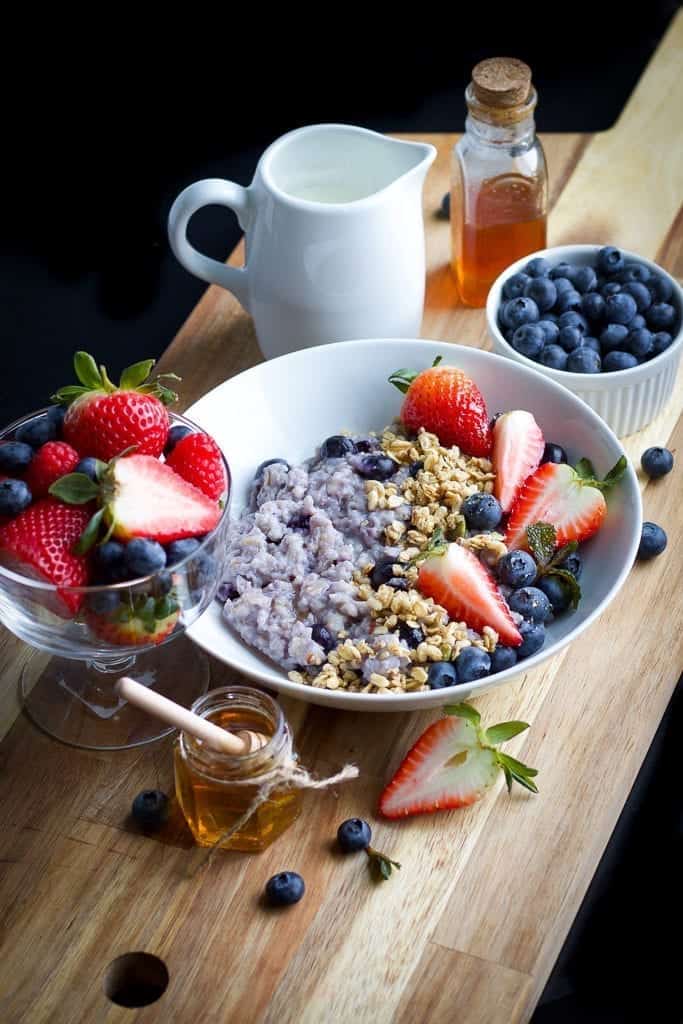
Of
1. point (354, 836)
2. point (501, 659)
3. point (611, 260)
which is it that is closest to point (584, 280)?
point (611, 260)

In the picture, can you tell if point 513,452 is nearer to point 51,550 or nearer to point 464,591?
point 464,591

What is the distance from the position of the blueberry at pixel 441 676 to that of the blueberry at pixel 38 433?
48cm

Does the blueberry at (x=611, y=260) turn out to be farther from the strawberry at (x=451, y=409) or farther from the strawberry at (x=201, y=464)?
the strawberry at (x=201, y=464)

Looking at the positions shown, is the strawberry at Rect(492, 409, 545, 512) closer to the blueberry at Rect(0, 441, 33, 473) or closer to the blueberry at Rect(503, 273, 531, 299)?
the blueberry at Rect(503, 273, 531, 299)

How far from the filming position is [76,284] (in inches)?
119

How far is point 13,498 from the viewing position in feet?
4.42

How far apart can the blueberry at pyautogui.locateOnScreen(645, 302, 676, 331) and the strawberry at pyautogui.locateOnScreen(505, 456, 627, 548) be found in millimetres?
314

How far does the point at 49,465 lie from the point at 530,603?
55 cm

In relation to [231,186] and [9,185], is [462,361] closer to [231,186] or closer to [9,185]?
[231,186]

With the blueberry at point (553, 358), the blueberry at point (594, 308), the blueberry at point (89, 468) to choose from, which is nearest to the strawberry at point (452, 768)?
the blueberry at point (89, 468)

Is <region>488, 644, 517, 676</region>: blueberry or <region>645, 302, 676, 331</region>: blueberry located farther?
<region>645, 302, 676, 331</region>: blueberry

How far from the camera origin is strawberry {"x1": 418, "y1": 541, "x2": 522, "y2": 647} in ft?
4.83

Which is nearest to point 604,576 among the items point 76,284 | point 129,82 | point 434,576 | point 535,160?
point 434,576

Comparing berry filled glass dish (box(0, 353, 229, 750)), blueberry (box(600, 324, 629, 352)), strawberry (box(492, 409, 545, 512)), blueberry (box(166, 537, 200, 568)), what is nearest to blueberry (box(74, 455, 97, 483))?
berry filled glass dish (box(0, 353, 229, 750))
